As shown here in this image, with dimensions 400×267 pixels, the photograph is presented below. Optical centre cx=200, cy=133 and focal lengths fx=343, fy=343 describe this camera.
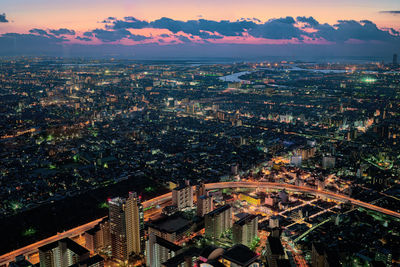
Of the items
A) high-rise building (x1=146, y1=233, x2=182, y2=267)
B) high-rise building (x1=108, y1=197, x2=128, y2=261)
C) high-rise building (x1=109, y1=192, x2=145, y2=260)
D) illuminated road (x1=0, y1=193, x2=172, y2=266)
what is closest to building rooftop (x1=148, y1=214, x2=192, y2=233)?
illuminated road (x1=0, y1=193, x2=172, y2=266)

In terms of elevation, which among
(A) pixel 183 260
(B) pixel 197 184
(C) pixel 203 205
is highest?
(A) pixel 183 260

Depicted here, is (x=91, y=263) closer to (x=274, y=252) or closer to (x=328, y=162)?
(x=274, y=252)

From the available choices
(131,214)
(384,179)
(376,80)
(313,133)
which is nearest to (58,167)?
(131,214)

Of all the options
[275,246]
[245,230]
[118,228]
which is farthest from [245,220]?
[118,228]

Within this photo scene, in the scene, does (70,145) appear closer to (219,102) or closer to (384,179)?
(384,179)

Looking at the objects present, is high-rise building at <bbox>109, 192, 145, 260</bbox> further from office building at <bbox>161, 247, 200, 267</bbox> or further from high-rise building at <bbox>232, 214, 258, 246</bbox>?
high-rise building at <bbox>232, 214, 258, 246</bbox>

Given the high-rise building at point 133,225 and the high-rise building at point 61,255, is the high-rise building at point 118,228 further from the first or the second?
the high-rise building at point 61,255
